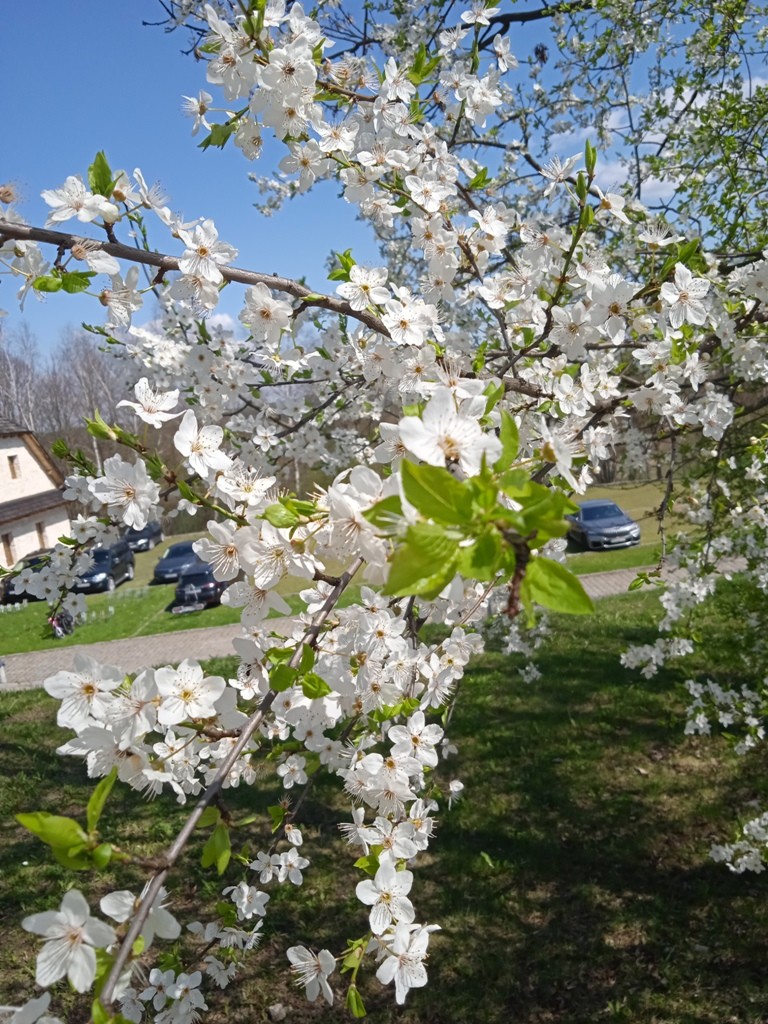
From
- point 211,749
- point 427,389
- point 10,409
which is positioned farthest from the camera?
point 10,409

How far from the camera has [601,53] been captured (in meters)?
5.00

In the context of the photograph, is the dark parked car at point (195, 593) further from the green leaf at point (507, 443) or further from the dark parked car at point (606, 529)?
the green leaf at point (507, 443)

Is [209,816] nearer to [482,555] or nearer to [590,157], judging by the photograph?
[482,555]

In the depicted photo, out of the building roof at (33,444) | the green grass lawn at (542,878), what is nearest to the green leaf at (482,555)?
the green grass lawn at (542,878)

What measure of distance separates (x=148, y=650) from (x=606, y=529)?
9.31 m

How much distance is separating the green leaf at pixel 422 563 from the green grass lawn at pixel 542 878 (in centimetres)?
295

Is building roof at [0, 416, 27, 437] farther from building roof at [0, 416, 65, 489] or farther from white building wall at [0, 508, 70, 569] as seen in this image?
white building wall at [0, 508, 70, 569]

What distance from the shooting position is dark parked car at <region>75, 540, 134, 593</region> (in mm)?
17795

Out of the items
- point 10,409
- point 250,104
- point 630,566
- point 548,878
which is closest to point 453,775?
point 548,878

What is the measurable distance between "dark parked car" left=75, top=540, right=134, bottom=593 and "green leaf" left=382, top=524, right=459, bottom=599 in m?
17.2

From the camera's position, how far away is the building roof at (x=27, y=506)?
20548 mm

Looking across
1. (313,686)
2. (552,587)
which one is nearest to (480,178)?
(313,686)

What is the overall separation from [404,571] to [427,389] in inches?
36.9

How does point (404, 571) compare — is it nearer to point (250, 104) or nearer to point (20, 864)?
point (250, 104)
